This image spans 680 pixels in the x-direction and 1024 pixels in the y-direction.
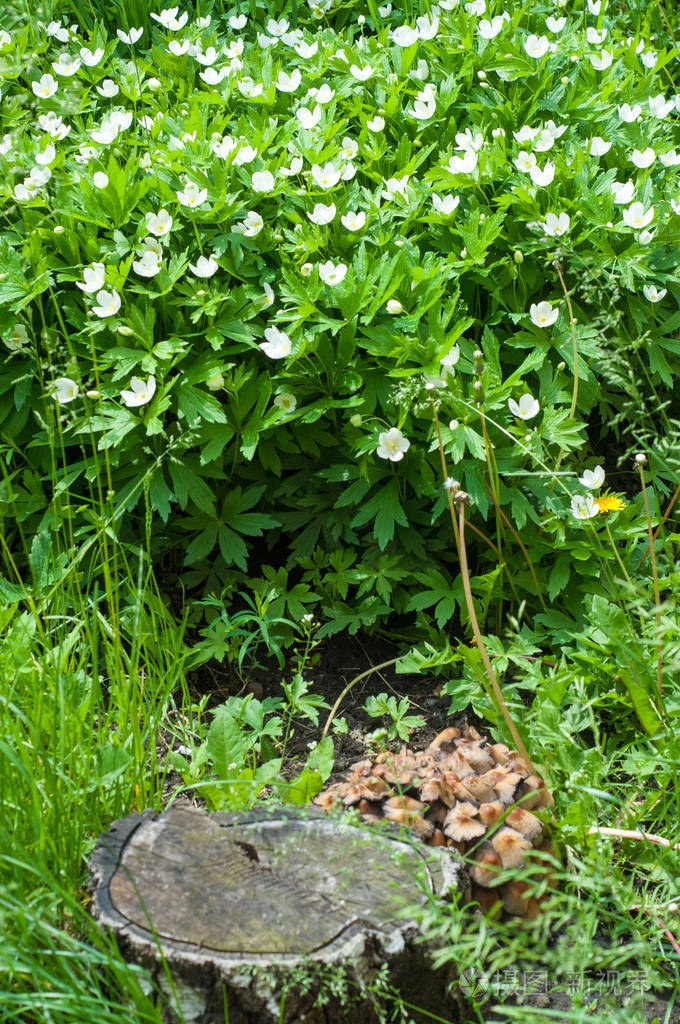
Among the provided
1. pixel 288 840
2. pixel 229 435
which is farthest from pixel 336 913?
pixel 229 435

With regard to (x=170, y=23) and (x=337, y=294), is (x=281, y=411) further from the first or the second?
(x=170, y=23)

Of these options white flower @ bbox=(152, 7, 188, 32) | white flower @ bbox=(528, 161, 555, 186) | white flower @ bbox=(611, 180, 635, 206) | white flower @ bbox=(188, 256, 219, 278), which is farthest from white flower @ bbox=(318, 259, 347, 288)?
white flower @ bbox=(152, 7, 188, 32)

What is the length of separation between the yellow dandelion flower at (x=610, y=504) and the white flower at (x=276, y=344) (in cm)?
91

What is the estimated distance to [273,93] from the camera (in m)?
3.23

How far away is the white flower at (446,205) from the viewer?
9.11ft

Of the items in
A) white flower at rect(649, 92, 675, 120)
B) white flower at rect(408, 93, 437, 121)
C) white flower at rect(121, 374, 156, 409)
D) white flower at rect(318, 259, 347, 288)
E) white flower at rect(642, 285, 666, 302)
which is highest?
white flower at rect(408, 93, 437, 121)

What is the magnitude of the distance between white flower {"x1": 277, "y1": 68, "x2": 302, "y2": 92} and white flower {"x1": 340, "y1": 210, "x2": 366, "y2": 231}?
2.51 ft

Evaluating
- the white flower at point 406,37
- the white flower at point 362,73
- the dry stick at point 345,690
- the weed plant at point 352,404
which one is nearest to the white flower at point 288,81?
the weed plant at point 352,404

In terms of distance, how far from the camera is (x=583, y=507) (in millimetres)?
2369

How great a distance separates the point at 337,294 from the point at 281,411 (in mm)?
353

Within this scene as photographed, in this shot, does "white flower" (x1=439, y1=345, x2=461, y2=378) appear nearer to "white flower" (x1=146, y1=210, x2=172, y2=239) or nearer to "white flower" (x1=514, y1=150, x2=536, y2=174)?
"white flower" (x1=514, y1=150, x2=536, y2=174)

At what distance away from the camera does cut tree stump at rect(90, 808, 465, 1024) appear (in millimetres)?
1437

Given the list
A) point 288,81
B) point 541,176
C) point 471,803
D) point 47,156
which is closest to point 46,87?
point 47,156

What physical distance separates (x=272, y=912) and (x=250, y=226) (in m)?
1.94
